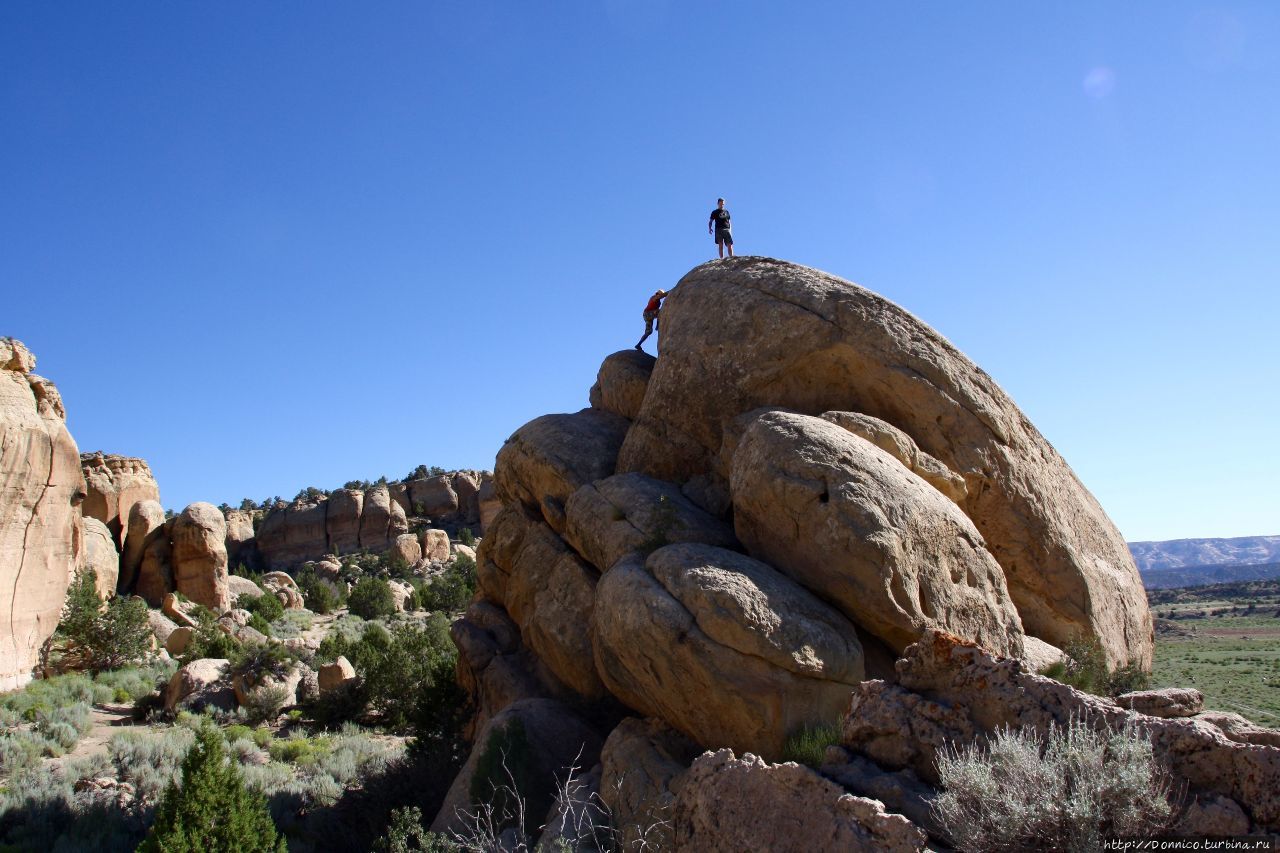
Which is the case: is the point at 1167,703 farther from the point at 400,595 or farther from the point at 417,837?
the point at 400,595

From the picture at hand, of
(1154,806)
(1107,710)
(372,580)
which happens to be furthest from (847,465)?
(372,580)

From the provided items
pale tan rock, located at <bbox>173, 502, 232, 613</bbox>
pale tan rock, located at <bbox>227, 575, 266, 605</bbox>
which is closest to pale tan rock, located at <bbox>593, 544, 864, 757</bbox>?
pale tan rock, located at <bbox>173, 502, 232, 613</bbox>

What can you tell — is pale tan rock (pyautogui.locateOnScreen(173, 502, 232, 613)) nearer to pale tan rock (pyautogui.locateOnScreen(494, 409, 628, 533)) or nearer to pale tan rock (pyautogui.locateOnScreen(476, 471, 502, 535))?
pale tan rock (pyautogui.locateOnScreen(476, 471, 502, 535))

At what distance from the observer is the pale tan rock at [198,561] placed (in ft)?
110

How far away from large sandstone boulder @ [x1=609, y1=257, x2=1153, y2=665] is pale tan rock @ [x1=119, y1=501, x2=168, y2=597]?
2908cm

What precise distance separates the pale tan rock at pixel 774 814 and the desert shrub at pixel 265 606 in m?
31.4

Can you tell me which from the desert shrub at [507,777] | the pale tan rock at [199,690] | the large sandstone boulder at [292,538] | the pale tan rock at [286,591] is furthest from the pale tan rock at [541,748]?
the large sandstone boulder at [292,538]

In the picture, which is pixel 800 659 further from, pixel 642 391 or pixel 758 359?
pixel 642 391

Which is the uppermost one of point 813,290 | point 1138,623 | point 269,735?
point 813,290

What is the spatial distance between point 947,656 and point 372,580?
36969mm

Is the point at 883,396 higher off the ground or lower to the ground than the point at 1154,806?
higher

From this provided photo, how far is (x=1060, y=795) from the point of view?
16.1 ft

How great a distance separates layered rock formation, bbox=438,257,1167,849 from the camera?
8.70 m

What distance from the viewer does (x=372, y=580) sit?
39.8 metres
